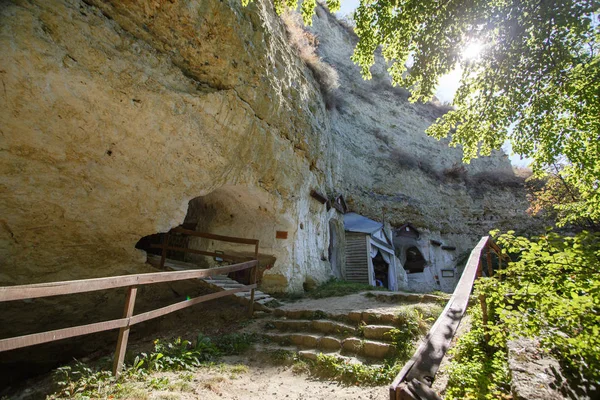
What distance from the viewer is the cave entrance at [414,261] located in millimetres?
20922

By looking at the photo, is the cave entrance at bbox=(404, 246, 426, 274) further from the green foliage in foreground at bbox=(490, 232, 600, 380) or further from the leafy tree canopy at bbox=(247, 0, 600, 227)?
the green foliage in foreground at bbox=(490, 232, 600, 380)

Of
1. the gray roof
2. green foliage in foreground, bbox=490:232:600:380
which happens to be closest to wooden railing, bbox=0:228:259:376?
green foliage in foreground, bbox=490:232:600:380

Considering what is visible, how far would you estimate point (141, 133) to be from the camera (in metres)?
5.80

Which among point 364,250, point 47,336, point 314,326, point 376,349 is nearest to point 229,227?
point 314,326

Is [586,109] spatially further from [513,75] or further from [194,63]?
[194,63]

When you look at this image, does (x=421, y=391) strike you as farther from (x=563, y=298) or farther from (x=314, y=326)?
(x=314, y=326)

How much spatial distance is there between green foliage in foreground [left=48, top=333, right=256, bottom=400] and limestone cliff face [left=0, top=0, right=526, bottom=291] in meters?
2.87

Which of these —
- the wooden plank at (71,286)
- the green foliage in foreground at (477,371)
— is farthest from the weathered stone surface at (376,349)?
the wooden plank at (71,286)

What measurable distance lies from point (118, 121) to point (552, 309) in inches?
259

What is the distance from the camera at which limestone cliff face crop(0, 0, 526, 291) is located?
15.3ft

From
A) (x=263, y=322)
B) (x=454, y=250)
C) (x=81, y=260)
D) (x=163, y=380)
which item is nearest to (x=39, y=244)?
(x=81, y=260)

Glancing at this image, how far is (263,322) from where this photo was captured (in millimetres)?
6312

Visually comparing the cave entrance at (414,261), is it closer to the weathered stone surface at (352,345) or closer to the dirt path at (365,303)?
the dirt path at (365,303)

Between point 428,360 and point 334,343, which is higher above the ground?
point 428,360
